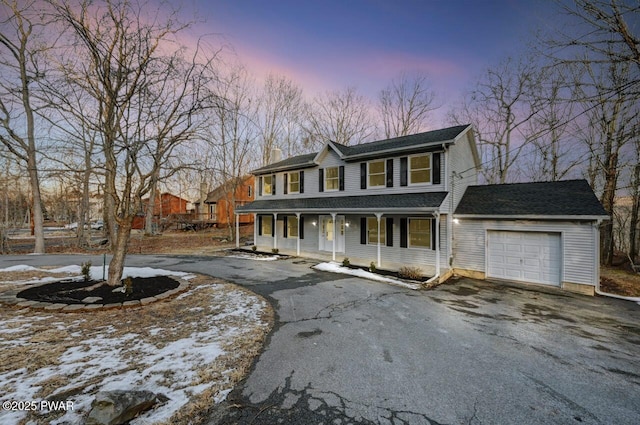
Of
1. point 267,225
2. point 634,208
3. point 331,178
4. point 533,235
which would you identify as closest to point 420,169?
point 331,178

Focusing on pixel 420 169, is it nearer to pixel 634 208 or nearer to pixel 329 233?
pixel 329 233

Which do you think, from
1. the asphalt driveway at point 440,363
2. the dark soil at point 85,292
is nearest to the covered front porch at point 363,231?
the asphalt driveway at point 440,363

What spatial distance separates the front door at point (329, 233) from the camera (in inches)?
548

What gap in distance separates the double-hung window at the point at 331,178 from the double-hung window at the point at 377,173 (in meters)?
1.97

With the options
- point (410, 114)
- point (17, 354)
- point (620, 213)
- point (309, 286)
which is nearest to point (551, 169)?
point (620, 213)

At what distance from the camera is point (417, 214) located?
1129 cm

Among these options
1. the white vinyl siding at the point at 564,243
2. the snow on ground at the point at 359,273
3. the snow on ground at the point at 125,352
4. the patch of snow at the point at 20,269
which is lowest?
the snow on ground at the point at 359,273

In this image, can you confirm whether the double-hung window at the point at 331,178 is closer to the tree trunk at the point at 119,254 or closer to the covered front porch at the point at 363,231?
the covered front porch at the point at 363,231

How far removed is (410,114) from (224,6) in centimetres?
2097

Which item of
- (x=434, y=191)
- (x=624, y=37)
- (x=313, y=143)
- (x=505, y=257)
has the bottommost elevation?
(x=505, y=257)

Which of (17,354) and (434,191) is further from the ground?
(434,191)

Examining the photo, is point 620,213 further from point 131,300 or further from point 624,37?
point 131,300

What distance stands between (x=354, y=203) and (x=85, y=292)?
395 inches

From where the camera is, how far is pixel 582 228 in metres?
9.06
